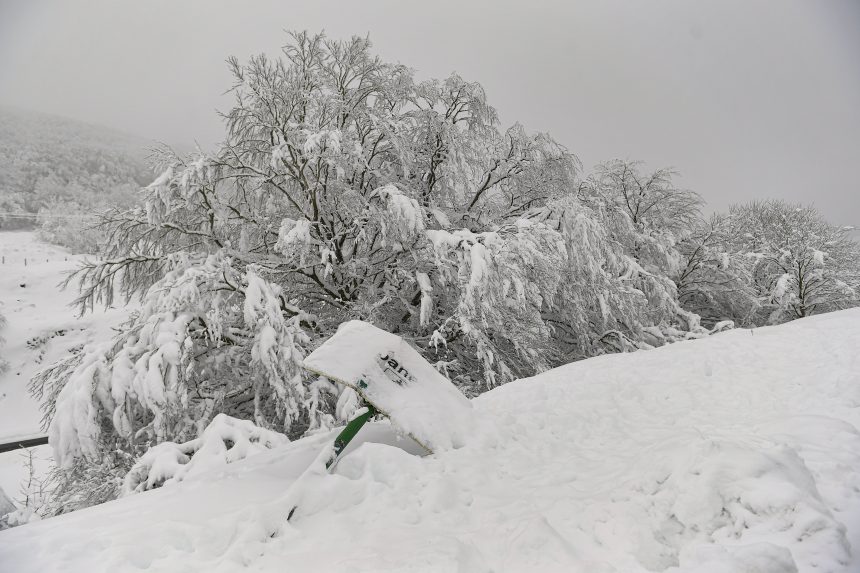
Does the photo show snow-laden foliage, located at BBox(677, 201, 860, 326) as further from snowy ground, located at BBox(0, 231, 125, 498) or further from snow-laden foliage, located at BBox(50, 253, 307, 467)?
snowy ground, located at BBox(0, 231, 125, 498)

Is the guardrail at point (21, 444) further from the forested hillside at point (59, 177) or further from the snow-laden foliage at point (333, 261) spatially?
the forested hillside at point (59, 177)

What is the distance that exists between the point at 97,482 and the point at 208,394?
1.78 m

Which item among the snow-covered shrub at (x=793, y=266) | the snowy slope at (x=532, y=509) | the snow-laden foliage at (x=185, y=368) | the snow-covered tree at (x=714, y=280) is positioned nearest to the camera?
the snowy slope at (x=532, y=509)

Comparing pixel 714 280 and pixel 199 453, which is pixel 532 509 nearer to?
pixel 199 453

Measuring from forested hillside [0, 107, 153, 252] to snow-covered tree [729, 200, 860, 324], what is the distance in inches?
1272

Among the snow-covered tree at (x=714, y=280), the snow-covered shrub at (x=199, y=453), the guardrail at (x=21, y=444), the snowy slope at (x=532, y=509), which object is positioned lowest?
the guardrail at (x=21, y=444)

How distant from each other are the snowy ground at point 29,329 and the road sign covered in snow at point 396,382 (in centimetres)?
1044

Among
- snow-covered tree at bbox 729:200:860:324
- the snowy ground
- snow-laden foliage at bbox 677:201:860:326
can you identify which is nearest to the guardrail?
the snowy ground

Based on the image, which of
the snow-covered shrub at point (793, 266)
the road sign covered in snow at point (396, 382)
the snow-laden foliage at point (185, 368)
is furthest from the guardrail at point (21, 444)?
the snow-covered shrub at point (793, 266)

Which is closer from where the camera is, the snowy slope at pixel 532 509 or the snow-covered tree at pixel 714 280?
the snowy slope at pixel 532 509

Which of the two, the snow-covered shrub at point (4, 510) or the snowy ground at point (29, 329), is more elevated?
the snow-covered shrub at point (4, 510)

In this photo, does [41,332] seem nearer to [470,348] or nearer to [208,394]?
[208,394]

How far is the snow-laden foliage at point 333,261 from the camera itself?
549cm

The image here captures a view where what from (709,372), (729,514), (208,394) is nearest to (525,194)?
(709,372)
